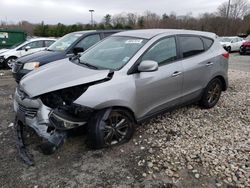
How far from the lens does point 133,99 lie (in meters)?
3.53

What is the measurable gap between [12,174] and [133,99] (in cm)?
183

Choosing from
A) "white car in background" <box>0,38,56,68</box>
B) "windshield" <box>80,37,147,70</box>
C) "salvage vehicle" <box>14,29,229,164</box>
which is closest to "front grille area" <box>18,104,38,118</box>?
"salvage vehicle" <box>14,29,229,164</box>

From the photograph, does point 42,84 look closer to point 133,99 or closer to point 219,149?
point 133,99

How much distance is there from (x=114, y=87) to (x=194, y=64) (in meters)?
1.80

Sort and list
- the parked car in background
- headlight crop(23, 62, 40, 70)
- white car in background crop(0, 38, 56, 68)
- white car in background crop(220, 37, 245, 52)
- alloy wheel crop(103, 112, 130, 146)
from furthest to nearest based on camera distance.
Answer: white car in background crop(220, 37, 245, 52)
the parked car in background
white car in background crop(0, 38, 56, 68)
headlight crop(23, 62, 40, 70)
alloy wheel crop(103, 112, 130, 146)

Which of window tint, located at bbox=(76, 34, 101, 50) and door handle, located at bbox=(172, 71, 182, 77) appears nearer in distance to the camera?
door handle, located at bbox=(172, 71, 182, 77)

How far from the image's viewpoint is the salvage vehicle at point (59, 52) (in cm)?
600

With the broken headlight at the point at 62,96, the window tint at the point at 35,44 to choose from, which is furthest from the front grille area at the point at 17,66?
the window tint at the point at 35,44

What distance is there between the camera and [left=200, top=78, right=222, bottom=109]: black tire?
4.84 meters

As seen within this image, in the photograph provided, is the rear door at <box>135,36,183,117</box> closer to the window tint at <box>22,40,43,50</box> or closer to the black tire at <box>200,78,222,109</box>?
the black tire at <box>200,78,222,109</box>

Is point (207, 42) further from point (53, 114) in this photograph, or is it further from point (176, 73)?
point (53, 114)

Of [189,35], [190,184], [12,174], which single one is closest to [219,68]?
[189,35]

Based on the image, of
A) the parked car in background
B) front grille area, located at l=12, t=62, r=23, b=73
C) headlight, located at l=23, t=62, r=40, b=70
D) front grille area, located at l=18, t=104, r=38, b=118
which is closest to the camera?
front grille area, located at l=18, t=104, r=38, b=118

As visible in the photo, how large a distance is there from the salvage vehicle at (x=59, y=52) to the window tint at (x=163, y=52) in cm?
248
